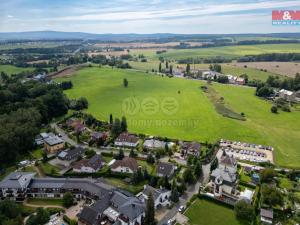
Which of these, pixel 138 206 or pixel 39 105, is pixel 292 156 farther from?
pixel 39 105

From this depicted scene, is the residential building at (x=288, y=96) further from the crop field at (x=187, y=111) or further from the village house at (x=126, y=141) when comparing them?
the village house at (x=126, y=141)

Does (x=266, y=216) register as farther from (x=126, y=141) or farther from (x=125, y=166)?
(x=126, y=141)

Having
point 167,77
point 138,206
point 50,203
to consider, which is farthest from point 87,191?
point 167,77

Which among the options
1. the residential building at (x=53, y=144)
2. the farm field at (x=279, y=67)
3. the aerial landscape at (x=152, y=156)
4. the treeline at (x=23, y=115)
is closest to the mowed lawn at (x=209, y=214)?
the aerial landscape at (x=152, y=156)

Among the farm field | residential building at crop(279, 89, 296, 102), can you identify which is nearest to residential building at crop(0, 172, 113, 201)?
residential building at crop(279, 89, 296, 102)

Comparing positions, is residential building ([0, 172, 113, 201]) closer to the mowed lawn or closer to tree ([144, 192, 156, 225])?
tree ([144, 192, 156, 225])

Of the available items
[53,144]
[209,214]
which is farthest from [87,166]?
[209,214]
